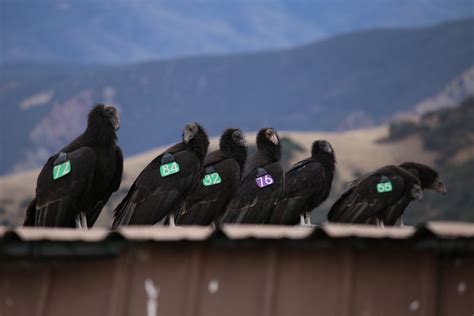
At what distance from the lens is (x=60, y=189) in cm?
947

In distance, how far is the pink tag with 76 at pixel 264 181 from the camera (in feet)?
37.5

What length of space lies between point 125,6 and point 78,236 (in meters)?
192

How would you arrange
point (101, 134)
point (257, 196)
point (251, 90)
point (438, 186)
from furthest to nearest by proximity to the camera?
1. point (251, 90)
2. point (438, 186)
3. point (257, 196)
4. point (101, 134)

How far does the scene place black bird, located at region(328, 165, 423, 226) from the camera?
1212cm

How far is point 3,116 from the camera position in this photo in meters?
126

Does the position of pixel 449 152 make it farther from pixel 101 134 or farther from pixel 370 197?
pixel 101 134

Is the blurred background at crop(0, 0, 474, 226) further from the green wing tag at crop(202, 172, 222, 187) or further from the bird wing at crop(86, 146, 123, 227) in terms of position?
the bird wing at crop(86, 146, 123, 227)

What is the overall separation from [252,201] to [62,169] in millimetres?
2634

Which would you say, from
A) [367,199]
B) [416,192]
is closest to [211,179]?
[367,199]

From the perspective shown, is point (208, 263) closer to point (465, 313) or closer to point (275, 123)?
point (465, 313)

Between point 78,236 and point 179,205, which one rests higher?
point 179,205

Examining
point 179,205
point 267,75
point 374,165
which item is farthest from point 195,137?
point 267,75

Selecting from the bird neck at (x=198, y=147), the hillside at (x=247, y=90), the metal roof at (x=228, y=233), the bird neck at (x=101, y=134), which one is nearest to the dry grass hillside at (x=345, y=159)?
the bird neck at (x=198, y=147)

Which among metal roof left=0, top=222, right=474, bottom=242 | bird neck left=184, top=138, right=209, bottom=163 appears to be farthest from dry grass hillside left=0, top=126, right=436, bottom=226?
metal roof left=0, top=222, right=474, bottom=242
